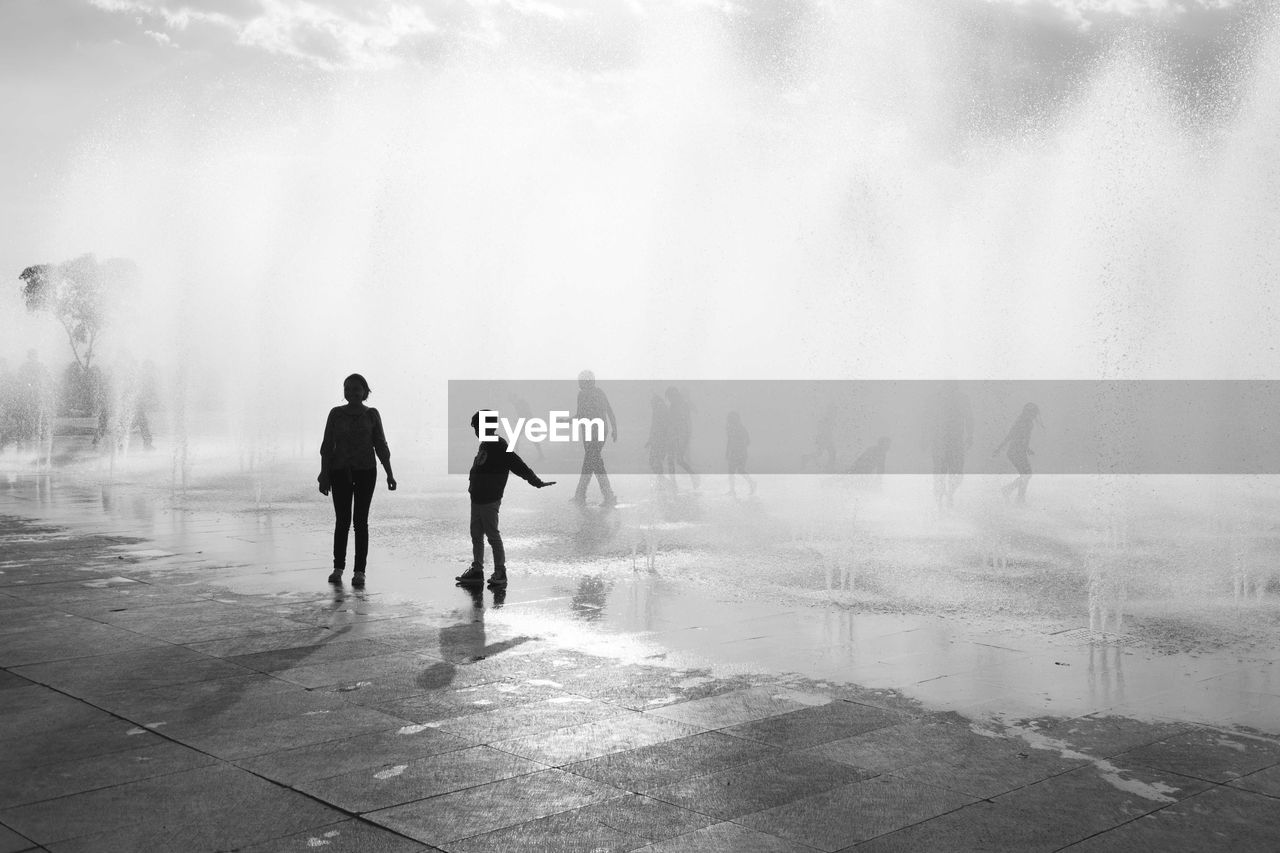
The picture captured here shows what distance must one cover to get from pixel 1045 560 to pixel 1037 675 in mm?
5298

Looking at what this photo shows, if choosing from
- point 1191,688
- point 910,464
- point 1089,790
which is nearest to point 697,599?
point 1191,688

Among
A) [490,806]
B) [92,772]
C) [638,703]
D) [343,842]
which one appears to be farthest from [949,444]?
[343,842]

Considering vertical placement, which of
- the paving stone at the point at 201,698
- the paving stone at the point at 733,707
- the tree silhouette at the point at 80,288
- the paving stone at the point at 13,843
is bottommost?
the paving stone at the point at 13,843

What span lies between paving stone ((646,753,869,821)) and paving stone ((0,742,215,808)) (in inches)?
83.4

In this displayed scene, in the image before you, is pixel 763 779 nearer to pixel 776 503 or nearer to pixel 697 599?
pixel 697 599

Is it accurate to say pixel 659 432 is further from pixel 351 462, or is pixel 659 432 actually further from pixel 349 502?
pixel 351 462

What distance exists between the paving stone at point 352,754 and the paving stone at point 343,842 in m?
0.62

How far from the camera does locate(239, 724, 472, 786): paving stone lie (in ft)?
16.5

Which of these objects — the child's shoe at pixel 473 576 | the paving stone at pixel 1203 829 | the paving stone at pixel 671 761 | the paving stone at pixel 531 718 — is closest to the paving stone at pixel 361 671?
the paving stone at pixel 531 718

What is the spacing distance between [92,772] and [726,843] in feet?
8.96

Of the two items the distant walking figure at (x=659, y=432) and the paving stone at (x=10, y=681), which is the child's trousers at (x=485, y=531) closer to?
the paving stone at (x=10, y=681)

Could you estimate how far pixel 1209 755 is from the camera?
522 centimetres

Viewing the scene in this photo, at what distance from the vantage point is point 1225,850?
4.12m

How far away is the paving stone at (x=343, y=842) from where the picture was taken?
13.6ft
